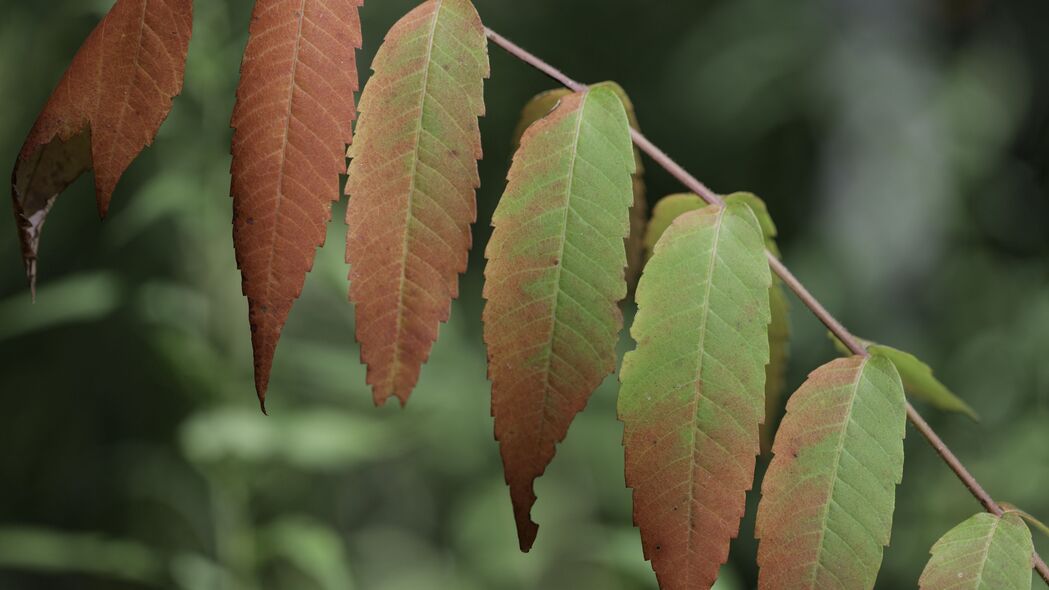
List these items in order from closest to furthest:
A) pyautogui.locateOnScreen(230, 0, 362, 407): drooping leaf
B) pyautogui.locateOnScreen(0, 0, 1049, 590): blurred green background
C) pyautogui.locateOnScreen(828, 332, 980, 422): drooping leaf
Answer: pyautogui.locateOnScreen(230, 0, 362, 407): drooping leaf → pyautogui.locateOnScreen(828, 332, 980, 422): drooping leaf → pyautogui.locateOnScreen(0, 0, 1049, 590): blurred green background

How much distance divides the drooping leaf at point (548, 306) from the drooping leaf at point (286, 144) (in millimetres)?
91

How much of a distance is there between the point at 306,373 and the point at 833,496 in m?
1.43

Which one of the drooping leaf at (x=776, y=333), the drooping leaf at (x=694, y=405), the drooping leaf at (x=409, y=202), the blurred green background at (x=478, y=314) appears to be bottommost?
the blurred green background at (x=478, y=314)

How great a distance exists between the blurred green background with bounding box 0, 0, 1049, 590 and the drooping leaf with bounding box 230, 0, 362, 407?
40.9 inches

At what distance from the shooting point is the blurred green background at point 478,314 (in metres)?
1.53

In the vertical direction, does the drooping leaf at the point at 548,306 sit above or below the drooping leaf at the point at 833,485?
above

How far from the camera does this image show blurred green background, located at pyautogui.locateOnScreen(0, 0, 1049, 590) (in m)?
1.53

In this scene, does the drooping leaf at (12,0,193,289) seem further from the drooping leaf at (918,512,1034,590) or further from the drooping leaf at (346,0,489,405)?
the drooping leaf at (918,512,1034,590)

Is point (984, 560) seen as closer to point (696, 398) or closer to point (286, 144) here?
point (696, 398)

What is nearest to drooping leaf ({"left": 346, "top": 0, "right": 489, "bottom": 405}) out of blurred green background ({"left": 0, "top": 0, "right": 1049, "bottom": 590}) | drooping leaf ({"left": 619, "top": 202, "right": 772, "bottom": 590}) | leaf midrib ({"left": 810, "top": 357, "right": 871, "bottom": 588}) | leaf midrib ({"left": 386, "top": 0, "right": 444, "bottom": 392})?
leaf midrib ({"left": 386, "top": 0, "right": 444, "bottom": 392})

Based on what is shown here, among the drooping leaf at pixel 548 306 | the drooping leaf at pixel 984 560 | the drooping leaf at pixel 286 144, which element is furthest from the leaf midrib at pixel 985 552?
the drooping leaf at pixel 286 144

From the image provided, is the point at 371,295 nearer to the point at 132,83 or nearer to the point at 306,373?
the point at 132,83

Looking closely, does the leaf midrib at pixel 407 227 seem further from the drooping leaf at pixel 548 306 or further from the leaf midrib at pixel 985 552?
the leaf midrib at pixel 985 552

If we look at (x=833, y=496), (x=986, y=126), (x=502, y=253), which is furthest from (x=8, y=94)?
(x=986, y=126)
